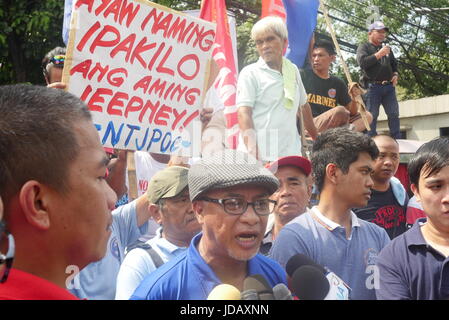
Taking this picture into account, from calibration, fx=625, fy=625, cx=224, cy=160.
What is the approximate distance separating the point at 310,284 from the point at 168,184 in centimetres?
152

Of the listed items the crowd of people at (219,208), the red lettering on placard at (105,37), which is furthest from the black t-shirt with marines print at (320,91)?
the red lettering on placard at (105,37)

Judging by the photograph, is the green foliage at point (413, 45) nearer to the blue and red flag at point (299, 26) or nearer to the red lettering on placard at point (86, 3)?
the blue and red flag at point (299, 26)

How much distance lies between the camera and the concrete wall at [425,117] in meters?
16.5

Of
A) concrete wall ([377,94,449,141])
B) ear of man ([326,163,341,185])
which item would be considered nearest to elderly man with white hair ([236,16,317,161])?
A: ear of man ([326,163,341,185])

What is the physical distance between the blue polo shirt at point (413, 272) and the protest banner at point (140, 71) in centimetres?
159

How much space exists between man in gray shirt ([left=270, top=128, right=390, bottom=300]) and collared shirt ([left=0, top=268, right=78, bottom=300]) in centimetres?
162

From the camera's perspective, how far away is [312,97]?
21.7ft

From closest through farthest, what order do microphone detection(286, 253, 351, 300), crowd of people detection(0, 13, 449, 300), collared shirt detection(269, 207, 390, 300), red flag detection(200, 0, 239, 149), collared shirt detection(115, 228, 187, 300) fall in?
crowd of people detection(0, 13, 449, 300)
microphone detection(286, 253, 351, 300)
collared shirt detection(115, 228, 187, 300)
collared shirt detection(269, 207, 390, 300)
red flag detection(200, 0, 239, 149)

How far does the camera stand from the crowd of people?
4.94ft

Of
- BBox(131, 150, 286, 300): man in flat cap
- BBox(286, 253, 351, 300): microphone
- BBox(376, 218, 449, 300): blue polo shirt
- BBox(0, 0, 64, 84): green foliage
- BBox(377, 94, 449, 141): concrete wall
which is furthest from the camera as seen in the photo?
BBox(377, 94, 449, 141): concrete wall

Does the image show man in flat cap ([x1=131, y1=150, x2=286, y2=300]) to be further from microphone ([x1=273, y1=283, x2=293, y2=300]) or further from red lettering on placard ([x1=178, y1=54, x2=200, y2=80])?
red lettering on placard ([x1=178, y1=54, x2=200, y2=80])

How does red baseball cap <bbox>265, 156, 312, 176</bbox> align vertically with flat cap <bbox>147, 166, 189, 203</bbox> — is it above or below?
above

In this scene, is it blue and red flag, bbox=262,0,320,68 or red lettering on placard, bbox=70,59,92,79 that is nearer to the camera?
red lettering on placard, bbox=70,59,92,79

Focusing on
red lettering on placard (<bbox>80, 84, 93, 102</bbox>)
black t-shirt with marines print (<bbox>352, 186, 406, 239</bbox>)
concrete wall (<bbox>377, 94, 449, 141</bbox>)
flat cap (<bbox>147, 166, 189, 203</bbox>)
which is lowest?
black t-shirt with marines print (<bbox>352, 186, 406, 239</bbox>)
